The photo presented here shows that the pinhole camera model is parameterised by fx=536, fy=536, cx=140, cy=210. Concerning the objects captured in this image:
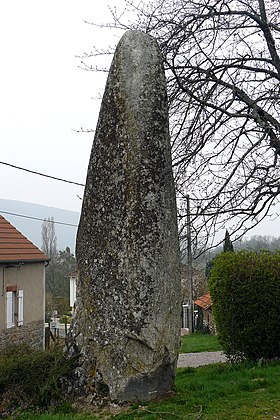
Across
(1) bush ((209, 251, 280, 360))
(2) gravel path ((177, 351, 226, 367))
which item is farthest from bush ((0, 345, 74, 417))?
(2) gravel path ((177, 351, 226, 367))

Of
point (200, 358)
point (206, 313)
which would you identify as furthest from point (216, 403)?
point (206, 313)

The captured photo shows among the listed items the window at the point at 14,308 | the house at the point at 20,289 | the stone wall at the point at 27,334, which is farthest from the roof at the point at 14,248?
the stone wall at the point at 27,334

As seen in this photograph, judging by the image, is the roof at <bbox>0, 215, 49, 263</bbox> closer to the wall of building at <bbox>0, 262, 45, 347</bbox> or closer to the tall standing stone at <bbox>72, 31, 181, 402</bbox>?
the wall of building at <bbox>0, 262, 45, 347</bbox>

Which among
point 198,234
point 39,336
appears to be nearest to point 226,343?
point 198,234

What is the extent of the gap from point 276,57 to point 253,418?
6.37 metres

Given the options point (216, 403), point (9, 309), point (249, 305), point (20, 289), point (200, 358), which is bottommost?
point (200, 358)

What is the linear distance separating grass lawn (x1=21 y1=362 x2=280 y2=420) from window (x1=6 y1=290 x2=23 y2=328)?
11310 millimetres

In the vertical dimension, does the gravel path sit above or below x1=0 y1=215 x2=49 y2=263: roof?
below

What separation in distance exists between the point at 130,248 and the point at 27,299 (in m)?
13.7

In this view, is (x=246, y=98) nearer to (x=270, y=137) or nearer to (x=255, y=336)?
(x=270, y=137)

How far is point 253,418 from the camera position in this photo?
17.4ft

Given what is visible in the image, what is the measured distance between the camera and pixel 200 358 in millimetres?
14555

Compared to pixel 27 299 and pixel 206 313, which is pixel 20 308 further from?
pixel 206 313

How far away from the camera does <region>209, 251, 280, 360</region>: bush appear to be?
9.53 meters
